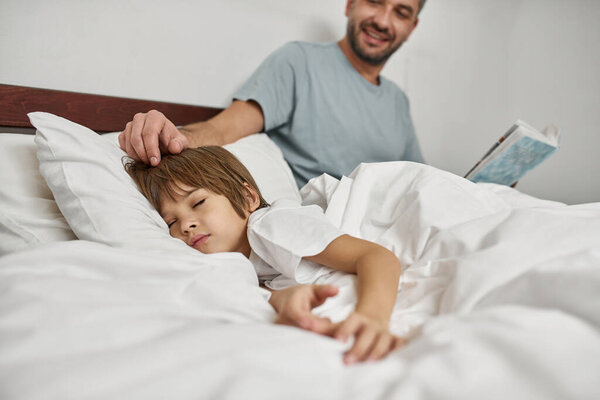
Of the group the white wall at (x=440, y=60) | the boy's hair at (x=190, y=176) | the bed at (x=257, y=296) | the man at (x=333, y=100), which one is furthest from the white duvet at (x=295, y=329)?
the white wall at (x=440, y=60)

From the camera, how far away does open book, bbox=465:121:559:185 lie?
1164 millimetres

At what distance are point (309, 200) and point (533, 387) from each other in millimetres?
687

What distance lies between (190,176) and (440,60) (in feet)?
5.77

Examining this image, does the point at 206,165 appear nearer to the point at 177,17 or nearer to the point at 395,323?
the point at 395,323

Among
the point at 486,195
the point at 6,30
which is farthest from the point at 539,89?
the point at 6,30

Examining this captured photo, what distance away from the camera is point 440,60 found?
→ 206 cm

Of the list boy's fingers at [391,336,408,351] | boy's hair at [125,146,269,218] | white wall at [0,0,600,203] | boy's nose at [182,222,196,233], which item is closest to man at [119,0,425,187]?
white wall at [0,0,600,203]

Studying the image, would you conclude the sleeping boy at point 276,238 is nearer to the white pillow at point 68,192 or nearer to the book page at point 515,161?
the white pillow at point 68,192

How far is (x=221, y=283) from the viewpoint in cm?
51

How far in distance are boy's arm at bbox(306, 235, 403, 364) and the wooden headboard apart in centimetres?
73

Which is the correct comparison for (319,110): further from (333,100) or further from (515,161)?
(515,161)

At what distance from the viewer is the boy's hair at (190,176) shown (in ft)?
2.49

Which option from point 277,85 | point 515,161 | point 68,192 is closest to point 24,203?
point 68,192

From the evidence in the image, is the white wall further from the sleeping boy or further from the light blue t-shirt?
the sleeping boy
